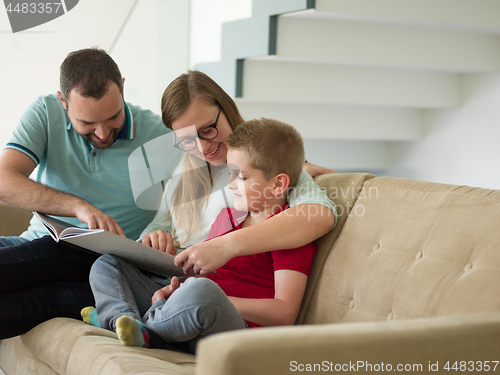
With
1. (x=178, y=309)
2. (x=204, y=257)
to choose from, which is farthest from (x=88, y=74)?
(x=178, y=309)

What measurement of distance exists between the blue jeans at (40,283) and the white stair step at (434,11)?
145 cm

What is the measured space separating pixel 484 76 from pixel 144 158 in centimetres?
184

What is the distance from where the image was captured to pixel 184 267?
46.9 inches

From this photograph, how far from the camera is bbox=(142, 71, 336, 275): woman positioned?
1.23 metres

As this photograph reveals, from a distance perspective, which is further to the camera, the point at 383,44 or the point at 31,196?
the point at 383,44

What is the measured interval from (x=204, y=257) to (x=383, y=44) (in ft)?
5.32

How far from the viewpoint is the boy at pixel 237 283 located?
3.23ft

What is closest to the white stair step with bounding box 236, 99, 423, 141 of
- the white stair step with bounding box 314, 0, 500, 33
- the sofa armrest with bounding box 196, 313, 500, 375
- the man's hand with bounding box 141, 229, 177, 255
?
the white stair step with bounding box 314, 0, 500, 33

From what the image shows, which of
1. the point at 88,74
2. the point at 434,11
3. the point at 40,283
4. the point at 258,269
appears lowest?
the point at 40,283

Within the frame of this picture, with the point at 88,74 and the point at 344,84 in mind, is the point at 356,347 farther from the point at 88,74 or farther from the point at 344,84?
the point at 344,84

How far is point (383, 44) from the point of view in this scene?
7.61 ft

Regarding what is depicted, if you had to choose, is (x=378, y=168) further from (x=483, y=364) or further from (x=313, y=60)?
(x=483, y=364)

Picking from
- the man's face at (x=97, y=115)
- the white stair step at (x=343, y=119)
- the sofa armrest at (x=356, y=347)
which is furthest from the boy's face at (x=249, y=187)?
the white stair step at (x=343, y=119)

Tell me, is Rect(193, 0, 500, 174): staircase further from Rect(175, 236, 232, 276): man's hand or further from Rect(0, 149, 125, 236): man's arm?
Rect(175, 236, 232, 276): man's hand
